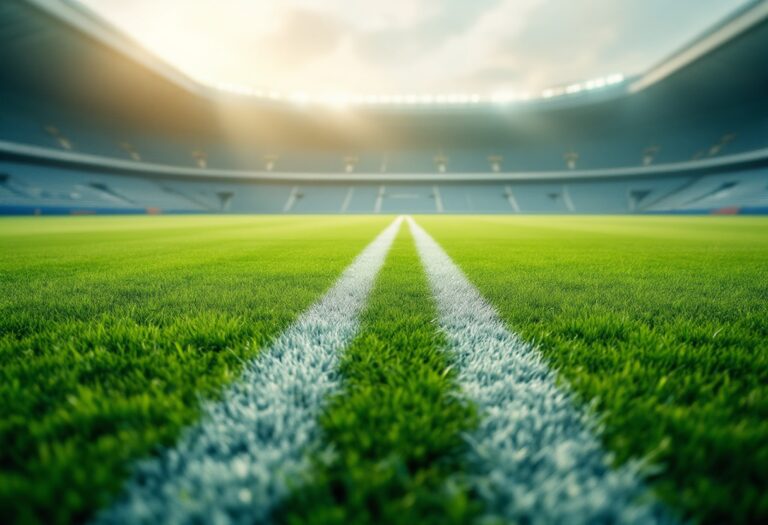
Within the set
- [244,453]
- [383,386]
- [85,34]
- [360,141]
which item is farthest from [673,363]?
[360,141]

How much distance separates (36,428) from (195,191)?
119 ft

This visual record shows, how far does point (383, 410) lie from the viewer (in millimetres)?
691

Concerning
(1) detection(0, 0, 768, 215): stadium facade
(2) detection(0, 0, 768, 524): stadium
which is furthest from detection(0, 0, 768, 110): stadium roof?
(2) detection(0, 0, 768, 524): stadium

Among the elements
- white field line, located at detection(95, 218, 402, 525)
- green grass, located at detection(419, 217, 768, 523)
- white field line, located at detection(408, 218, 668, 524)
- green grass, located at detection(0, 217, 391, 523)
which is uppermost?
green grass, located at detection(0, 217, 391, 523)

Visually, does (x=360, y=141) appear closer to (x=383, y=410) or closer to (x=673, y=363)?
(x=673, y=363)

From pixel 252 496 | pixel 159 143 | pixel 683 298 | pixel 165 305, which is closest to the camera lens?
pixel 252 496

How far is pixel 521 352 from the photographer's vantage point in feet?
3.49

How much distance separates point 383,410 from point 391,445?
97mm

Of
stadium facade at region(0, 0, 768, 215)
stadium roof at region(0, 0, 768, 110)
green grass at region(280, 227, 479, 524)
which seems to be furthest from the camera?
stadium facade at region(0, 0, 768, 215)

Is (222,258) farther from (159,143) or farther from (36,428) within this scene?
(159,143)

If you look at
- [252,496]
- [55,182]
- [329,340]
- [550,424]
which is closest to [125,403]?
[252,496]

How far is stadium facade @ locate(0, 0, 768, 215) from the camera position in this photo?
19.3m

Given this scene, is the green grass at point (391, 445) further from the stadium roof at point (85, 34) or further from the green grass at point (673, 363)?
the stadium roof at point (85, 34)

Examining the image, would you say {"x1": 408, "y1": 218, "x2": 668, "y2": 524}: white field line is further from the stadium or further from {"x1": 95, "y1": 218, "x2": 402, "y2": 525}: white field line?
{"x1": 95, "y1": 218, "x2": 402, "y2": 525}: white field line
